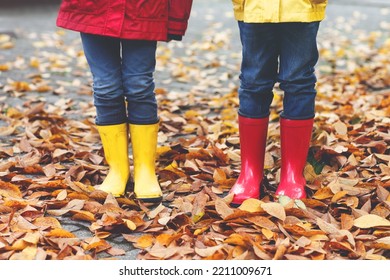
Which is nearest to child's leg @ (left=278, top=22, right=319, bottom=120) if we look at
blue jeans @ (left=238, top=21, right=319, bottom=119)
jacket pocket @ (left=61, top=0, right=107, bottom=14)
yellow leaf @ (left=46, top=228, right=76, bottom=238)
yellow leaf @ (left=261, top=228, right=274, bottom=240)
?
blue jeans @ (left=238, top=21, right=319, bottom=119)

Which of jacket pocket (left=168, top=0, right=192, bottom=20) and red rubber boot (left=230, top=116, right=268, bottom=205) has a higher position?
Answer: jacket pocket (left=168, top=0, right=192, bottom=20)

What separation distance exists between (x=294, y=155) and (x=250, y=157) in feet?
0.64

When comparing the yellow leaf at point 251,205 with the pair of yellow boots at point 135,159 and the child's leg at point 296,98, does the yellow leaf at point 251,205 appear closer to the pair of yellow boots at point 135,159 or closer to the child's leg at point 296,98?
the child's leg at point 296,98

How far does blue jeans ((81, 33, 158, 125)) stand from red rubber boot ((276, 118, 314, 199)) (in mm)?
629

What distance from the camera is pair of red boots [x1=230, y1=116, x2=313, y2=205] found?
9.22 feet

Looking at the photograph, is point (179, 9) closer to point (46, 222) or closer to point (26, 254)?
point (46, 222)

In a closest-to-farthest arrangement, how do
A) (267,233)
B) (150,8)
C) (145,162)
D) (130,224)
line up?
(267,233) → (130,224) → (150,8) → (145,162)

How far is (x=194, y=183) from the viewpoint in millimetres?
3061

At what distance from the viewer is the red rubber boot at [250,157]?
9.31ft

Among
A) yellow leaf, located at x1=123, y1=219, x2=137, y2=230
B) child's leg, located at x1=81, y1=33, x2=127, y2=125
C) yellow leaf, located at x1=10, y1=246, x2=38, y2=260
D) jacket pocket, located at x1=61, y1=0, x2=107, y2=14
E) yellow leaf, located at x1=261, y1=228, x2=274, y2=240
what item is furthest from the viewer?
child's leg, located at x1=81, y1=33, x2=127, y2=125

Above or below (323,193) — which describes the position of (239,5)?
above

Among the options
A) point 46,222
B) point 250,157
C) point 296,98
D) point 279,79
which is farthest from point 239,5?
point 46,222

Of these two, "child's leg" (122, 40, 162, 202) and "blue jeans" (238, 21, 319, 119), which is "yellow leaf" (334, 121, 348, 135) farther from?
"child's leg" (122, 40, 162, 202)
